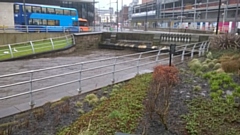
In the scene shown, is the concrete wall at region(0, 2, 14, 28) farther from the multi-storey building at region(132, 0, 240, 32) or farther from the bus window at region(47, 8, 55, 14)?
the multi-storey building at region(132, 0, 240, 32)

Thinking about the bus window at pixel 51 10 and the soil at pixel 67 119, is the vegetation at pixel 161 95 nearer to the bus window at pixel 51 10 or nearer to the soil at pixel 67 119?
the soil at pixel 67 119

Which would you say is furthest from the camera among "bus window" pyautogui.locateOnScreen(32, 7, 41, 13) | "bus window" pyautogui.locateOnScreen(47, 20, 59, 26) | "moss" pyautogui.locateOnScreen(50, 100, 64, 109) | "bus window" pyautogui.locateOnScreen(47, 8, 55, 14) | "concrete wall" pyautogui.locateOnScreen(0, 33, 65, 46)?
"bus window" pyautogui.locateOnScreen(47, 20, 59, 26)

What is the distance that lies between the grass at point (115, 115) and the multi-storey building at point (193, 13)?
33.8 metres

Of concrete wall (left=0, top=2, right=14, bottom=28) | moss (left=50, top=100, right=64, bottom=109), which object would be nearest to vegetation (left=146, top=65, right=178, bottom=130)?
moss (left=50, top=100, right=64, bottom=109)

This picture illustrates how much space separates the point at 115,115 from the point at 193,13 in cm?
5485

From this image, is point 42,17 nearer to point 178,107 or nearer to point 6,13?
point 6,13

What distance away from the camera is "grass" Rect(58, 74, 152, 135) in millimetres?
4305

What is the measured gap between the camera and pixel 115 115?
15.5 ft

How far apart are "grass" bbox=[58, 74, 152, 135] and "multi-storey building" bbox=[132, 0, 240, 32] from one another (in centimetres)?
3384

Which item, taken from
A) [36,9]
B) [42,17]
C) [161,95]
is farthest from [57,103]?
[36,9]

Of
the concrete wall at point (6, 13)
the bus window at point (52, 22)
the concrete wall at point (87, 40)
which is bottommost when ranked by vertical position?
the concrete wall at point (87, 40)

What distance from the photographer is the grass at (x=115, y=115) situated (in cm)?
430

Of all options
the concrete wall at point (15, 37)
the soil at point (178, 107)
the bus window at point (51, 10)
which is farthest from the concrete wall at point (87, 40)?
the soil at point (178, 107)

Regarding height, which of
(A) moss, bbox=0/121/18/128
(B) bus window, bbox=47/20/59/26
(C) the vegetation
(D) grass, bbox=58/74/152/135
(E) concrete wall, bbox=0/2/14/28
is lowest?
(A) moss, bbox=0/121/18/128
